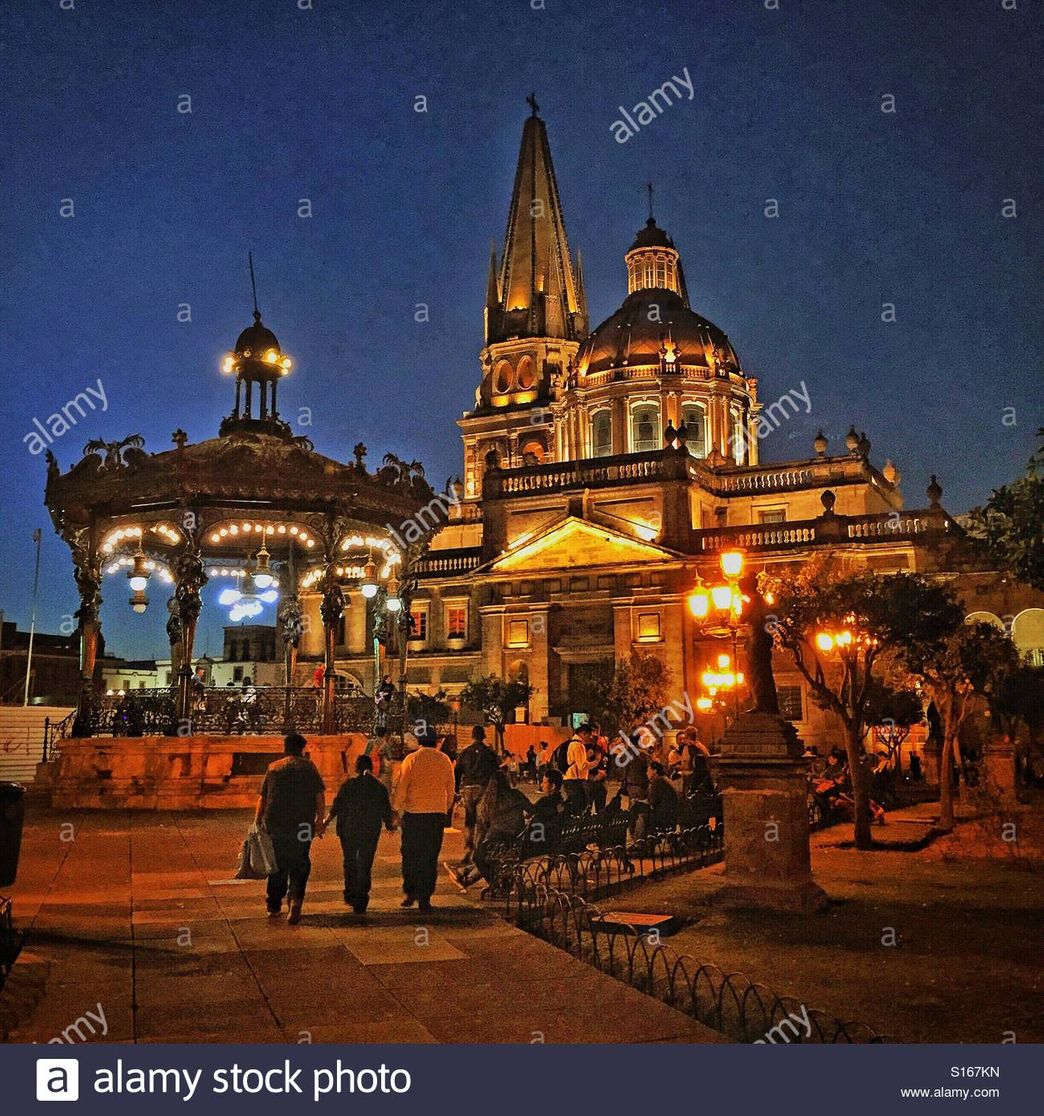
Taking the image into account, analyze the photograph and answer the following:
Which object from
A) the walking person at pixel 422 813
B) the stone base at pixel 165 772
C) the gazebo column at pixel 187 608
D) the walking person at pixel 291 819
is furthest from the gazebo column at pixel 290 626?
the walking person at pixel 291 819

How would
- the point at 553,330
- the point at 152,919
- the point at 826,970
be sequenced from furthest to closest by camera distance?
the point at 553,330 < the point at 152,919 < the point at 826,970

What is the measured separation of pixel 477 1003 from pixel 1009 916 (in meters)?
6.39

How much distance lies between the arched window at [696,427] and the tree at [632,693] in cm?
2074

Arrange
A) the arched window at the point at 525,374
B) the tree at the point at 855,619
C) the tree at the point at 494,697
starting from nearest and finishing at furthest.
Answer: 1. the tree at the point at 855,619
2. the tree at the point at 494,697
3. the arched window at the point at 525,374

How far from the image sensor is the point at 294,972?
6980 mm

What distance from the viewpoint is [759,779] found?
34.0 feet

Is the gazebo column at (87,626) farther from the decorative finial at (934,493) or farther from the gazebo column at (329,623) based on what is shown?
the decorative finial at (934,493)

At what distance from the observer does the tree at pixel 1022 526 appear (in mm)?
12492

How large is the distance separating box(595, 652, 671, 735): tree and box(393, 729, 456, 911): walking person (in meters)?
31.7

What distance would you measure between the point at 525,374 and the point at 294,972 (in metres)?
71.0

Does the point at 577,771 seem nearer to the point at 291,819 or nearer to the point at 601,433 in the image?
the point at 291,819

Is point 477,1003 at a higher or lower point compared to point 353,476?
lower

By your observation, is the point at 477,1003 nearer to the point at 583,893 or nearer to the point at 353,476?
the point at 583,893

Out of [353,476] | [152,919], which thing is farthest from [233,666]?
[152,919]
